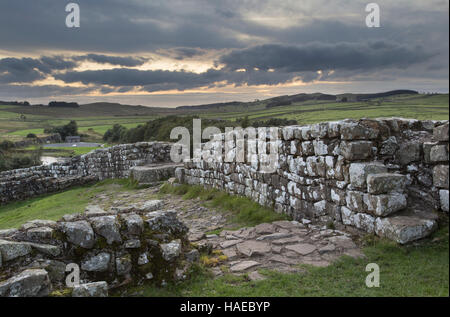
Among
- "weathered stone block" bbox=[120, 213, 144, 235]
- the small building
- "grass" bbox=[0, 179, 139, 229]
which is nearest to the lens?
"weathered stone block" bbox=[120, 213, 144, 235]

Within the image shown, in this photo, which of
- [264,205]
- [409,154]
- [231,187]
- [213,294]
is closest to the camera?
[213,294]

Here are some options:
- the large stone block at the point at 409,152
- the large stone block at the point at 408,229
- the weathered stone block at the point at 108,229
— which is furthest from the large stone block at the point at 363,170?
the weathered stone block at the point at 108,229

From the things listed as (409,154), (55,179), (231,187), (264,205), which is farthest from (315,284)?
(55,179)

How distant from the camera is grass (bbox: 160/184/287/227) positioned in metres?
8.38

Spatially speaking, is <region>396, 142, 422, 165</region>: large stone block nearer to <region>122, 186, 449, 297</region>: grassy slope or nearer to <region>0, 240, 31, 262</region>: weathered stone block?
<region>122, 186, 449, 297</region>: grassy slope

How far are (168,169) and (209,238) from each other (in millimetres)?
10029

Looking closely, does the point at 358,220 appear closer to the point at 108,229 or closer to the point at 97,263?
the point at 108,229

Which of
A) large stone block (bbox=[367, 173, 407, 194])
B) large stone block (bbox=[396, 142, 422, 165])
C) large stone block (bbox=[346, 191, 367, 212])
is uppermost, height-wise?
large stone block (bbox=[396, 142, 422, 165])

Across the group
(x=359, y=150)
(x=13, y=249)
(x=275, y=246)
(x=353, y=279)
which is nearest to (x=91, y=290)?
(x=13, y=249)

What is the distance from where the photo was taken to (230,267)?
5246 millimetres

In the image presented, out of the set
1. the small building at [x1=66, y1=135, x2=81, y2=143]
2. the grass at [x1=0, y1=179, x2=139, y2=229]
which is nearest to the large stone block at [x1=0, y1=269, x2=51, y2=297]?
the grass at [x1=0, y1=179, x2=139, y2=229]

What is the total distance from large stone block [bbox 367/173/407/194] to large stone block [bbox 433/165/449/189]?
0.46 m

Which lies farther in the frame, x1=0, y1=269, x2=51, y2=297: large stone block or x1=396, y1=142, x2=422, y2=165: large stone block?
x1=396, y1=142, x2=422, y2=165: large stone block
